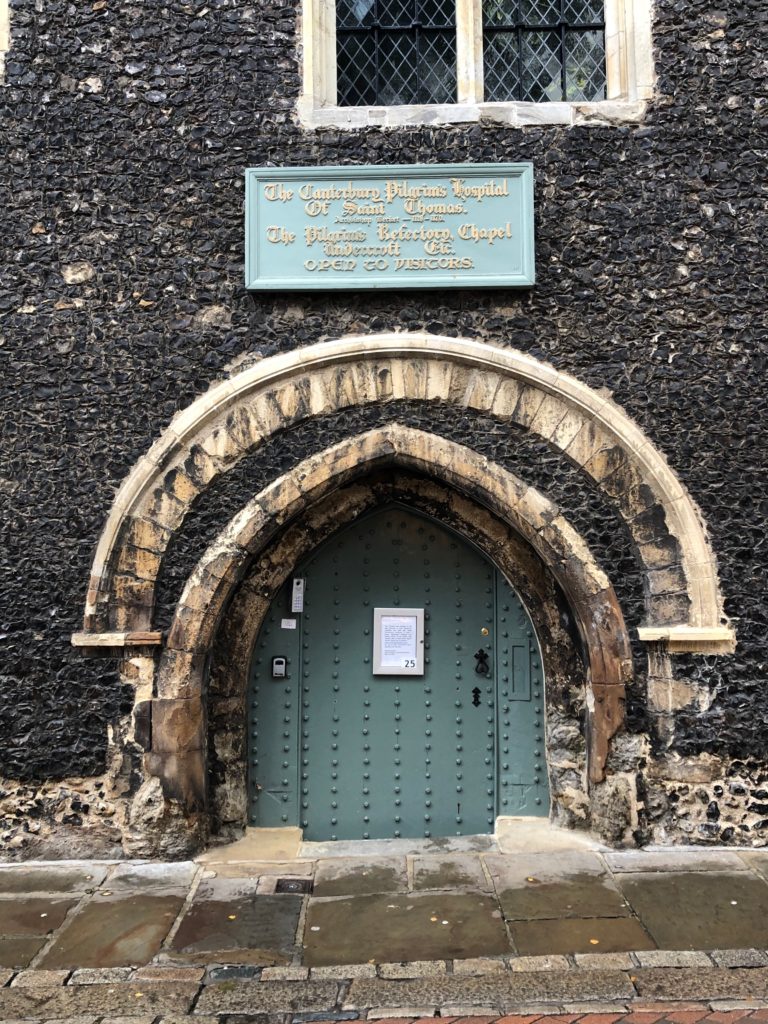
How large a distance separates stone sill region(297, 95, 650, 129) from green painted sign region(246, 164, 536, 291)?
34 cm

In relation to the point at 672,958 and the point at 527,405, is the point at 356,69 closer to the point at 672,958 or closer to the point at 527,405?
the point at 527,405

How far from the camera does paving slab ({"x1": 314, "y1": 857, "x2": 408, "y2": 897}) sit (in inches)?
181

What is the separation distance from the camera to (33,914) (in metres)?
4.34

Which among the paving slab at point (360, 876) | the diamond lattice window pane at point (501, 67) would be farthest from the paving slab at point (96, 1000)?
the diamond lattice window pane at point (501, 67)

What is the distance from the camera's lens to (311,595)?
18.5 feet

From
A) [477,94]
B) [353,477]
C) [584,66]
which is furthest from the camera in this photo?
[584,66]

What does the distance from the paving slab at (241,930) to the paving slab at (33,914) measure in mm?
666

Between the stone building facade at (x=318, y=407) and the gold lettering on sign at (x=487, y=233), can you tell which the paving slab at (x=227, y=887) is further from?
the gold lettering on sign at (x=487, y=233)

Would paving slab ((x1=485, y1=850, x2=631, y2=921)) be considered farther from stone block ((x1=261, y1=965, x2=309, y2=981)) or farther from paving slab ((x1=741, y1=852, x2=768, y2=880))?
stone block ((x1=261, y1=965, x2=309, y2=981))

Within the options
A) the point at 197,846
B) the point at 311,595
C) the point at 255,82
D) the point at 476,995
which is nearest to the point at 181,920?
the point at 197,846

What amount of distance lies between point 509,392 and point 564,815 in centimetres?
271

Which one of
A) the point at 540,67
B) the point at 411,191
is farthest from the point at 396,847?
the point at 540,67

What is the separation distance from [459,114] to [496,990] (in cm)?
496

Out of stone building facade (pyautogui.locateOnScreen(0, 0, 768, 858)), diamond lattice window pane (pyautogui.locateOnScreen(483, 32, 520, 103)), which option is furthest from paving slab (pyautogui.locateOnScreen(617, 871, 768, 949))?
diamond lattice window pane (pyautogui.locateOnScreen(483, 32, 520, 103))
